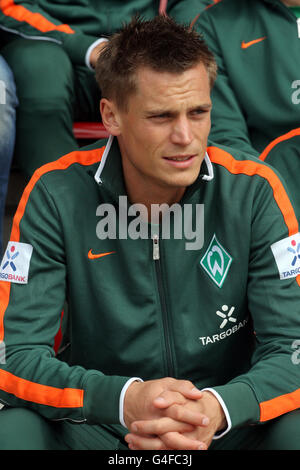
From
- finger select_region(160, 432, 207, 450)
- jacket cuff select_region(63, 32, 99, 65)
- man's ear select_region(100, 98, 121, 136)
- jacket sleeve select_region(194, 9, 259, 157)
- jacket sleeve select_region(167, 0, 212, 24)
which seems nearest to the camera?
finger select_region(160, 432, 207, 450)

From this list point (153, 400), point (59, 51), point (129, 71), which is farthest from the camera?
point (59, 51)

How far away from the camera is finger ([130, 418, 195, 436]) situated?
3.51 ft

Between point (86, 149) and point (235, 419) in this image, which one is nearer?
point (235, 419)

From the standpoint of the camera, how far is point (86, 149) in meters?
1.39

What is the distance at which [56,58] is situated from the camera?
5.92 ft

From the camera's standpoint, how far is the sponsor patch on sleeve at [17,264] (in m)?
1.26

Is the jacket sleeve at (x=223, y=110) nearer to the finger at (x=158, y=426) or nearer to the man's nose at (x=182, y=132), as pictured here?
the man's nose at (x=182, y=132)

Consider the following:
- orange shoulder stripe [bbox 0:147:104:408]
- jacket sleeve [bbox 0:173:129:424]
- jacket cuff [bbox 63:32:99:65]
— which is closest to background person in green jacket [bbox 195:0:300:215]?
jacket cuff [bbox 63:32:99:65]

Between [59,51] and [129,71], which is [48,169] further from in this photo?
[59,51]

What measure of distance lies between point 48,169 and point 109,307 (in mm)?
314

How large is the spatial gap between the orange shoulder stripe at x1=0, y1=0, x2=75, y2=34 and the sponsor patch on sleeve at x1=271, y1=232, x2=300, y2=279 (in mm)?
1015

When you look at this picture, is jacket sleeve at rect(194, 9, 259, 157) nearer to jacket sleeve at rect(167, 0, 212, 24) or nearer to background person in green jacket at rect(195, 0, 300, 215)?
background person in green jacket at rect(195, 0, 300, 215)
